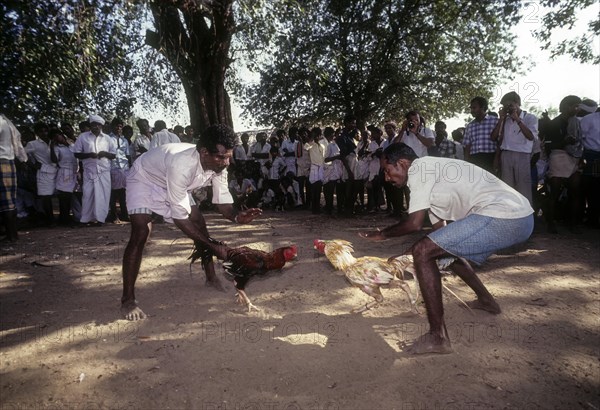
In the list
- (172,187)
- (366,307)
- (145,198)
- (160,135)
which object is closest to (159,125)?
(160,135)

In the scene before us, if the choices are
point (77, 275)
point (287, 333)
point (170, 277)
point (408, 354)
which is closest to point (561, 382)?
point (408, 354)

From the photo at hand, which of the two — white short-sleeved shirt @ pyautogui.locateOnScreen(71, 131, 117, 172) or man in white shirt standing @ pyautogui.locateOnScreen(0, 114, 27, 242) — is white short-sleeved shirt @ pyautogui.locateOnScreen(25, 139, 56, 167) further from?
man in white shirt standing @ pyautogui.locateOnScreen(0, 114, 27, 242)

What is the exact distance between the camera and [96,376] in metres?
2.72

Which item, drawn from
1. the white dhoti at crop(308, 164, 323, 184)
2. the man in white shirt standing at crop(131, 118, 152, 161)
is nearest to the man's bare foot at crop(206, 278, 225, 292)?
the white dhoti at crop(308, 164, 323, 184)

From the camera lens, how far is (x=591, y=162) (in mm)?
6695

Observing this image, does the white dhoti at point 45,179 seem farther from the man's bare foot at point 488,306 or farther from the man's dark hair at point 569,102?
the man's dark hair at point 569,102

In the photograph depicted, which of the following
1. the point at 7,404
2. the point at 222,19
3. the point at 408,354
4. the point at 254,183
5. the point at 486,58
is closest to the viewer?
the point at 7,404

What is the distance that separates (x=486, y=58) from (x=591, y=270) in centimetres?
1330

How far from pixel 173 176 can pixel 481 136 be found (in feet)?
18.6

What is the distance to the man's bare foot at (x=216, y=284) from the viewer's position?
4414 mm

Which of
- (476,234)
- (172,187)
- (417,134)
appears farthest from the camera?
(417,134)

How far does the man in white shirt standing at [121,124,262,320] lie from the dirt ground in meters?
0.66

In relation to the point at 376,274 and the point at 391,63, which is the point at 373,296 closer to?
the point at 376,274

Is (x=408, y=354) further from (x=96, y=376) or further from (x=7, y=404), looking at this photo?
(x=7, y=404)
